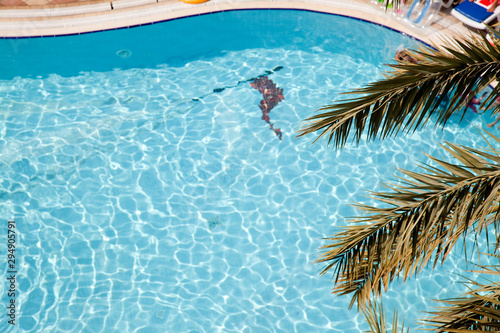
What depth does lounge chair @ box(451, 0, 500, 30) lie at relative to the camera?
11.1m

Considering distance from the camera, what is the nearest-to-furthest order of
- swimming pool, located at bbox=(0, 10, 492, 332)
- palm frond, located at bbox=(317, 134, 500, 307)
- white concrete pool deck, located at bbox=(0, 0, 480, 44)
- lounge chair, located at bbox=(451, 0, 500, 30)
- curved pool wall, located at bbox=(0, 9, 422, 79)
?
palm frond, located at bbox=(317, 134, 500, 307) < swimming pool, located at bbox=(0, 10, 492, 332) < lounge chair, located at bbox=(451, 0, 500, 30) < curved pool wall, located at bbox=(0, 9, 422, 79) < white concrete pool deck, located at bbox=(0, 0, 480, 44)

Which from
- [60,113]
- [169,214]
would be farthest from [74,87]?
[169,214]

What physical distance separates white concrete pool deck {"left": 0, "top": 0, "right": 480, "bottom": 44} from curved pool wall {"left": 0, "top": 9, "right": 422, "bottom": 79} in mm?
168

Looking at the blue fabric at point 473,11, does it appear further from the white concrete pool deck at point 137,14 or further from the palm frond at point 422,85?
the palm frond at point 422,85

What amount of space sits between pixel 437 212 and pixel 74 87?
908 cm

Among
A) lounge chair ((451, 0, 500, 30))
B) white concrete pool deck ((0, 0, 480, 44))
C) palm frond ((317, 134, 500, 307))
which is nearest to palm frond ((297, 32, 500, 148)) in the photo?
palm frond ((317, 134, 500, 307))

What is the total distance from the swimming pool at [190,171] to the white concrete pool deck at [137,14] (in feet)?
0.73

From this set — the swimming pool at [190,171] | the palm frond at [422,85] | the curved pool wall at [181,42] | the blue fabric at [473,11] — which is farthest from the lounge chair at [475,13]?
the palm frond at [422,85]

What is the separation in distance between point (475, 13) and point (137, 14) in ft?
25.0

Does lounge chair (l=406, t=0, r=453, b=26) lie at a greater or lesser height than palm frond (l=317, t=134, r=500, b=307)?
greater

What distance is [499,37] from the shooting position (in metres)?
3.68

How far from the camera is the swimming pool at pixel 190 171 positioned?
25.5ft

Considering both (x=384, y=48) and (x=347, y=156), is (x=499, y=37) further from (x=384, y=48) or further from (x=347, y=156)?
(x=384, y=48)

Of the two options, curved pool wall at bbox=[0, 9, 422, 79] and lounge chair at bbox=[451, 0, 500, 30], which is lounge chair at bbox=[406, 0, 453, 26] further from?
curved pool wall at bbox=[0, 9, 422, 79]
